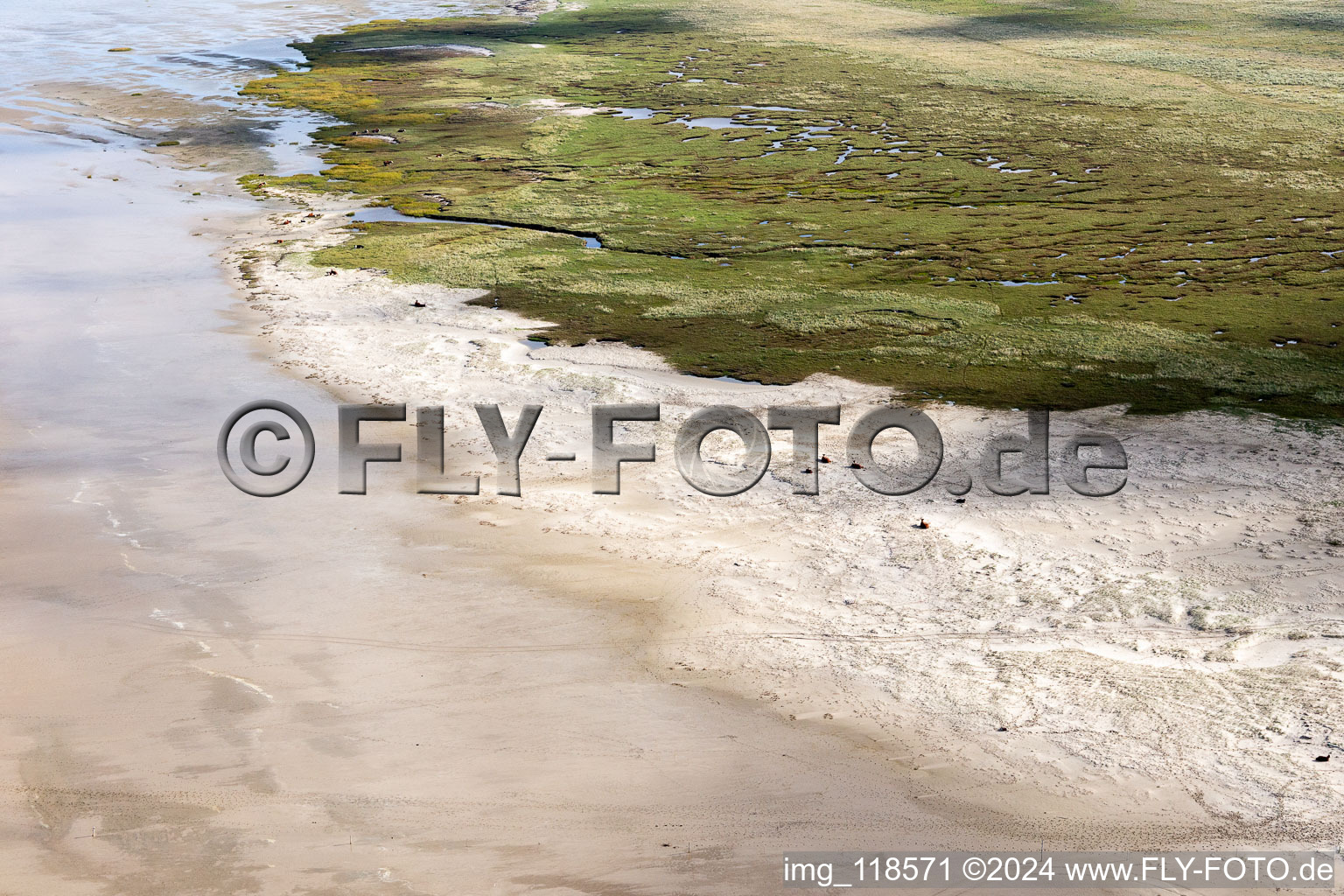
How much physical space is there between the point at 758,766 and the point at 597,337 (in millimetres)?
6073

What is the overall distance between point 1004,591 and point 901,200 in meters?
9.84

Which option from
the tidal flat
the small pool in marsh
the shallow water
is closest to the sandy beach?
the shallow water

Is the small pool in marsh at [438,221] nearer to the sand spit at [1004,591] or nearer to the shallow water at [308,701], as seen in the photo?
the sand spit at [1004,591]

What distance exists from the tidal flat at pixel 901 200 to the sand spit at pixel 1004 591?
1228mm

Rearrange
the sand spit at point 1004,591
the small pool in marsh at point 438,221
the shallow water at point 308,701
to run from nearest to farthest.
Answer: the shallow water at point 308,701 < the sand spit at point 1004,591 < the small pool in marsh at point 438,221

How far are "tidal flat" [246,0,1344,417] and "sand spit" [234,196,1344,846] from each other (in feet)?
4.03

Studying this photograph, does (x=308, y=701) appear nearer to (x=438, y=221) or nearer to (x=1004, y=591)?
(x=1004, y=591)

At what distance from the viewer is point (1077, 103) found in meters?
21.3

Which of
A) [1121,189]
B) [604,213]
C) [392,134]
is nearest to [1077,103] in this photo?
[1121,189]

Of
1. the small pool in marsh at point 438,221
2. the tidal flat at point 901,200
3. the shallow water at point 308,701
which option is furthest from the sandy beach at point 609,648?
the small pool in marsh at point 438,221

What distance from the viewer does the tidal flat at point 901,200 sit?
34.0ft

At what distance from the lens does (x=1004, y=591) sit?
6.61 metres

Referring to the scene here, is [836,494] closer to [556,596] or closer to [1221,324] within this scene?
[556,596]

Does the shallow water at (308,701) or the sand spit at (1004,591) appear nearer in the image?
the shallow water at (308,701)
